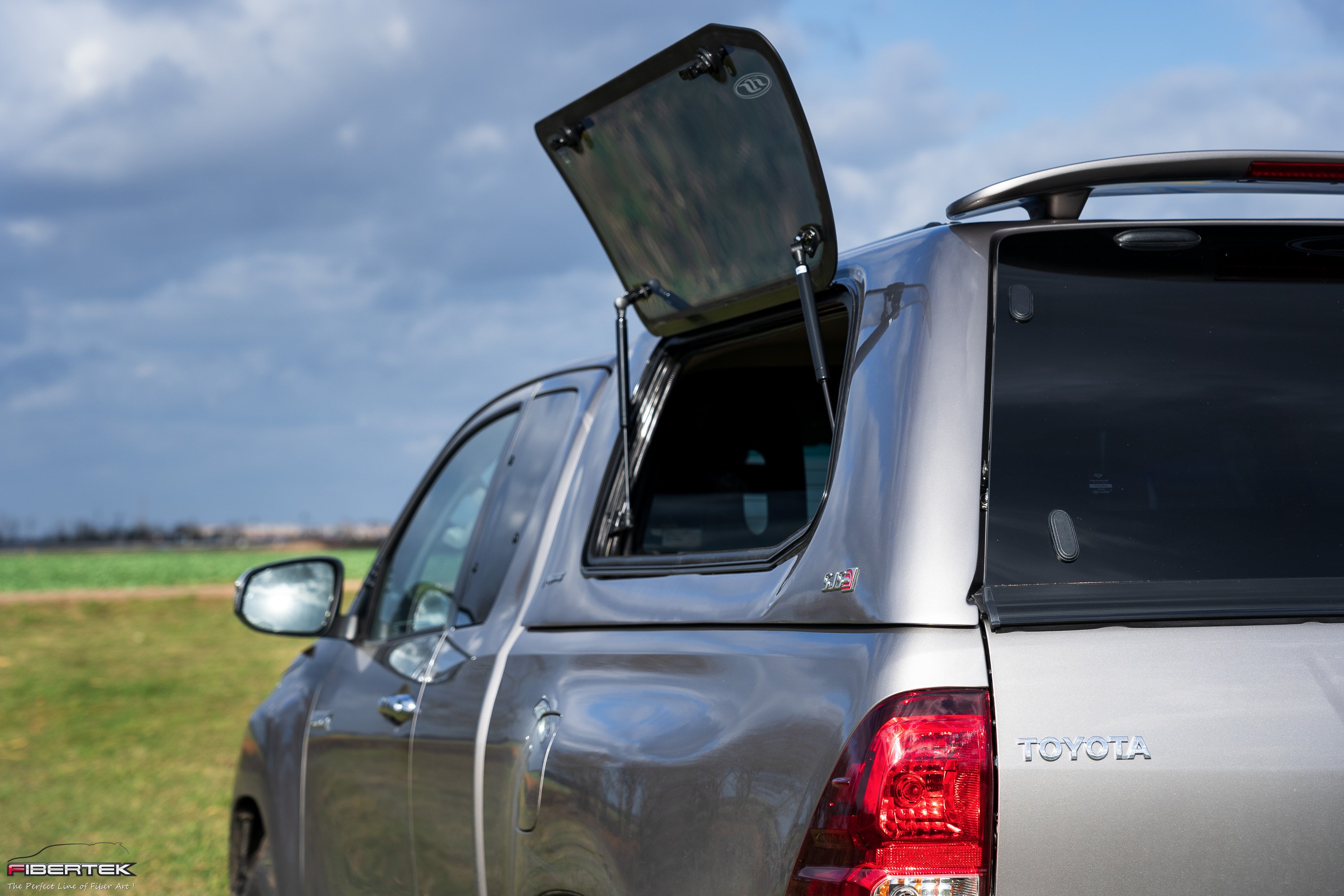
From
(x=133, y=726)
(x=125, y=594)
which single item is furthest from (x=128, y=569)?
(x=133, y=726)

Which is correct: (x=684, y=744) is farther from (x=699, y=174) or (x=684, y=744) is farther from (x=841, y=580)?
(x=699, y=174)

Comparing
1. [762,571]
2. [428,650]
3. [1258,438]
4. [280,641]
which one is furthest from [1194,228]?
[280,641]

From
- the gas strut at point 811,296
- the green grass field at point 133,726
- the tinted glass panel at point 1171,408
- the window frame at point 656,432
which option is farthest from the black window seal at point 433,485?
the green grass field at point 133,726

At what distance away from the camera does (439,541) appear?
3.91m

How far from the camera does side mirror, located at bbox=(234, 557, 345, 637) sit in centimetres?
405

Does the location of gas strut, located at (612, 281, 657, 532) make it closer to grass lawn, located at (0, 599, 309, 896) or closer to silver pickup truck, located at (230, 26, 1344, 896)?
silver pickup truck, located at (230, 26, 1344, 896)

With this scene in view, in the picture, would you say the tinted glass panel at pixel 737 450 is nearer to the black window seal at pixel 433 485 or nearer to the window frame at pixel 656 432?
the window frame at pixel 656 432

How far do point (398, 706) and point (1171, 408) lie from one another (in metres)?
2.13

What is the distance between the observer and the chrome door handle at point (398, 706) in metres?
3.24

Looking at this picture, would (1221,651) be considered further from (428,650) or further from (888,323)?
(428,650)

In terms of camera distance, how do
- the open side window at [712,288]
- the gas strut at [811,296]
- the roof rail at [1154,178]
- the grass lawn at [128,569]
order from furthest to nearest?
the grass lawn at [128,569]
the open side window at [712,288]
the gas strut at [811,296]
the roof rail at [1154,178]

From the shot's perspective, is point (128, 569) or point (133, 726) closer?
point (133, 726)

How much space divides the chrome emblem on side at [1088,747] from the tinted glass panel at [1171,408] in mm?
241

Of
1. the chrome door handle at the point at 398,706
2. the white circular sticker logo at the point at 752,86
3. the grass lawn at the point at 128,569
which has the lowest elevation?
the grass lawn at the point at 128,569
